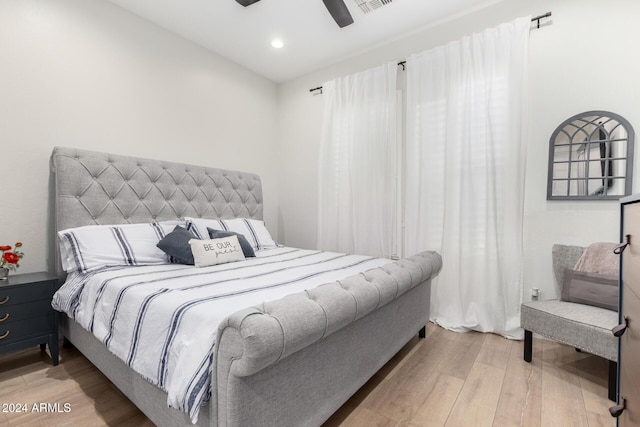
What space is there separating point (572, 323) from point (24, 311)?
3.41 metres

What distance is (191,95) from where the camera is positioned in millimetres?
3150

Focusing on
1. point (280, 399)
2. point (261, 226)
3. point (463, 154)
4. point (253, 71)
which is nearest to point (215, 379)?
point (280, 399)

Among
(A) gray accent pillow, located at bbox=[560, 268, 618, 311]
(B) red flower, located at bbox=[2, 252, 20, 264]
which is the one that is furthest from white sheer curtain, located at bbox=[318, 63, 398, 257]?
(B) red flower, located at bbox=[2, 252, 20, 264]

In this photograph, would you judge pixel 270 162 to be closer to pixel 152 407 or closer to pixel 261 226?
pixel 261 226

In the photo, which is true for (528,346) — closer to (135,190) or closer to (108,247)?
(108,247)

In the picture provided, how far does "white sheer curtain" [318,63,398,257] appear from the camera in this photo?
312 cm

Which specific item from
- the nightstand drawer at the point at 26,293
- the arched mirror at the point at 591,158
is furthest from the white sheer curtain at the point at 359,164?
the nightstand drawer at the point at 26,293

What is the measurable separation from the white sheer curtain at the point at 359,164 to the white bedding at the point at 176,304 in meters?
0.96

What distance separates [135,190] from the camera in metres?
2.59

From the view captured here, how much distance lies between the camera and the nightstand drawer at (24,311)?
5.97 ft

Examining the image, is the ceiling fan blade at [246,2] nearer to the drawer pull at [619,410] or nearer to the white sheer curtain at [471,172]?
the white sheer curtain at [471,172]

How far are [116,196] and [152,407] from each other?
1.80 metres

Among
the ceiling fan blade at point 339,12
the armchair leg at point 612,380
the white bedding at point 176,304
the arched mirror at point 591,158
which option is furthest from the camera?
the ceiling fan blade at point 339,12

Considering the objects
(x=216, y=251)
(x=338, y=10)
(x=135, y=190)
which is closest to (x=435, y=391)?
(x=216, y=251)
